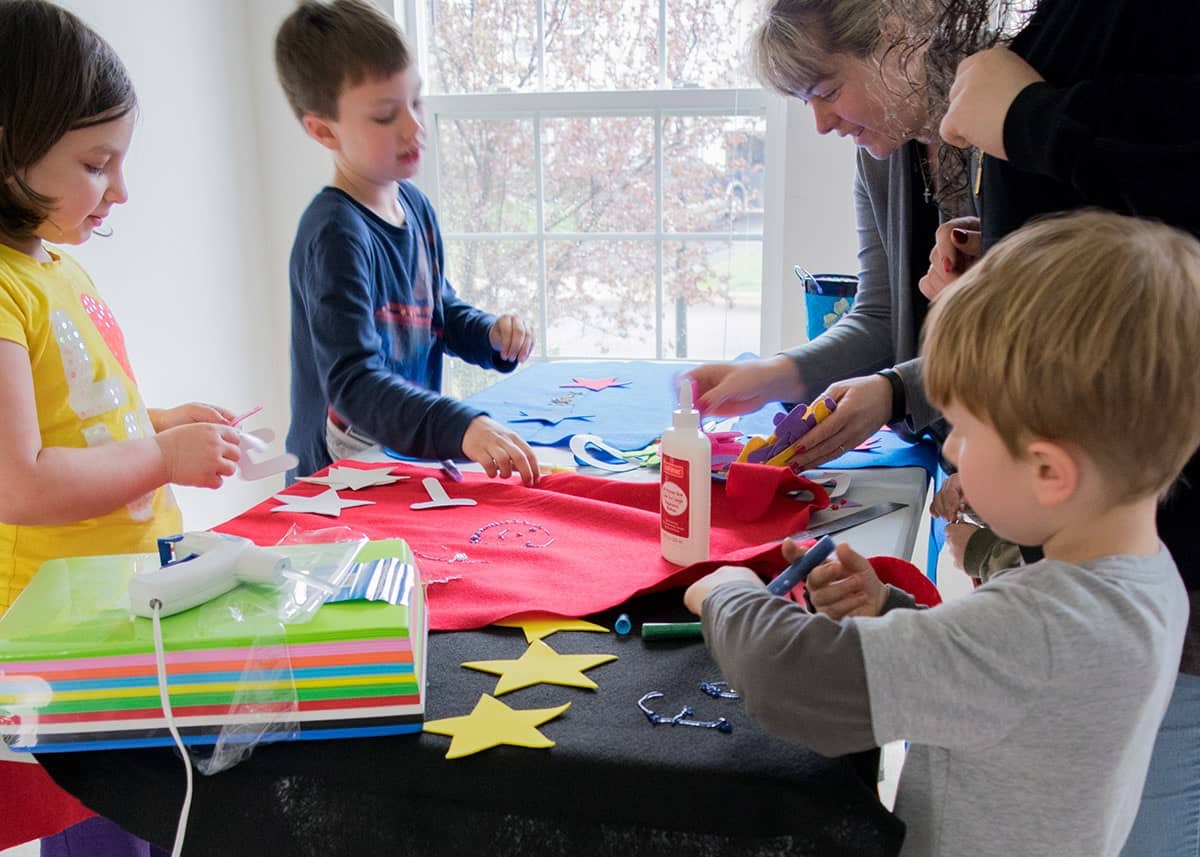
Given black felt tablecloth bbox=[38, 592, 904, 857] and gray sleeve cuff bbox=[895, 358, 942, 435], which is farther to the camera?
gray sleeve cuff bbox=[895, 358, 942, 435]

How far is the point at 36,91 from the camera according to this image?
1053 mm

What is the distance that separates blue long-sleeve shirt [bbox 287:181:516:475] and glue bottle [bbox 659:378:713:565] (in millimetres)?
424

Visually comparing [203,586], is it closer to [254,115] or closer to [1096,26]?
[1096,26]

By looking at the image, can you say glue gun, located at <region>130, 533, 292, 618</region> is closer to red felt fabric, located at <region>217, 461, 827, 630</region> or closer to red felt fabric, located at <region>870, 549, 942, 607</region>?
red felt fabric, located at <region>217, 461, 827, 630</region>

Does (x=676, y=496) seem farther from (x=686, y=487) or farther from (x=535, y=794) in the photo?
(x=535, y=794)

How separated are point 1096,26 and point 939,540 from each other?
3.34ft

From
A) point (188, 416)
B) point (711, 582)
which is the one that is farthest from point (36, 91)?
point (711, 582)

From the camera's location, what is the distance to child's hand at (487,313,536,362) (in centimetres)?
185

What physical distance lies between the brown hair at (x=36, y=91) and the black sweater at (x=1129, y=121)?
939 mm

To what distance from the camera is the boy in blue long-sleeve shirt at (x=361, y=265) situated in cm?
142

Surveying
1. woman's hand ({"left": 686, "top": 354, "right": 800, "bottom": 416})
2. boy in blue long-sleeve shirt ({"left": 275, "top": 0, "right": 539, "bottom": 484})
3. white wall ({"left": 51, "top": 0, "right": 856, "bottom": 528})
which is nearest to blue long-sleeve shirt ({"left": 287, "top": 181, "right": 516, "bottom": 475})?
boy in blue long-sleeve shirt ({"left": 275, "top": 0, "right": 539, "bottom": 484})

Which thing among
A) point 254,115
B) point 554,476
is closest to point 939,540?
point 554,476

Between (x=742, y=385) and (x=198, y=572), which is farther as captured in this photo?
(x=742, y=385)

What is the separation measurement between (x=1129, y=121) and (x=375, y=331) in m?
1.06
